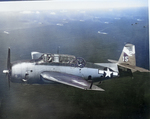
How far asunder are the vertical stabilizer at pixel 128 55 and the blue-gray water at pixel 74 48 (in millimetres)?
72

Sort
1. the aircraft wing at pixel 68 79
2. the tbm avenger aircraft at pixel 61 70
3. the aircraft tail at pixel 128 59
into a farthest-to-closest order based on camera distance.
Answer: the aircraft tail at pixel 128 59 → the tbm avenger aircraft at pixel 61 70 → the aircraft wing at pixel 68 79

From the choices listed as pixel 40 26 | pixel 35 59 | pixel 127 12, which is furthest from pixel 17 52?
pixel 127 12

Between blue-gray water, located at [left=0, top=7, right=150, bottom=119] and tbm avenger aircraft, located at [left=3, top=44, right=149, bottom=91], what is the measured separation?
0.11 m

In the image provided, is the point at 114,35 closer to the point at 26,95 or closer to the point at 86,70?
the point at 86,70

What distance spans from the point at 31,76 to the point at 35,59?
298mm

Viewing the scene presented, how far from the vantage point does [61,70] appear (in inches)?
127

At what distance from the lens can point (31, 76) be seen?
10.6 ft

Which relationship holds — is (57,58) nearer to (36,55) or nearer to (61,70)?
(61,70)

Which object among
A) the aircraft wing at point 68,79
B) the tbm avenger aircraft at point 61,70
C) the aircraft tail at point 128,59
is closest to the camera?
the aircraft wing at point 68,79

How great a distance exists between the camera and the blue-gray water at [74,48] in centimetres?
327

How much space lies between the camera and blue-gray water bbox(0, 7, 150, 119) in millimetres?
3273

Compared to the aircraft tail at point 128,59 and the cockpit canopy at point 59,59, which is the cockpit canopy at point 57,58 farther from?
the aircraft tail at point 128,59

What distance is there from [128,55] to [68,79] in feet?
3.93

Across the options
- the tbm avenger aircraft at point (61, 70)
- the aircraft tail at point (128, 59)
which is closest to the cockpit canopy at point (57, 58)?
the tbm avenger aircraft at point (61, 70)
